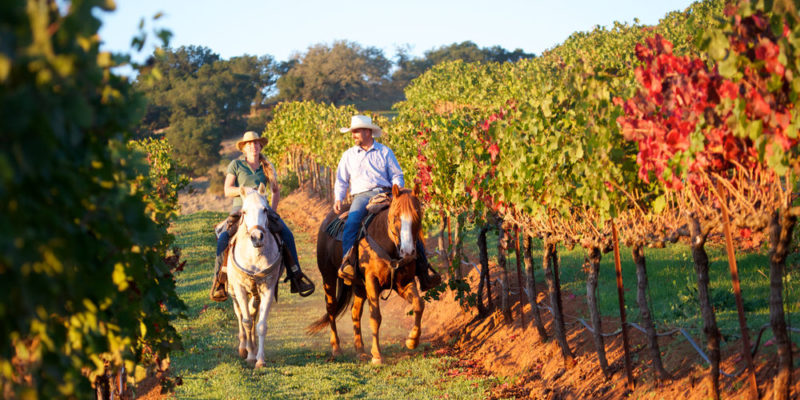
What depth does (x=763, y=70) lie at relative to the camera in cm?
459

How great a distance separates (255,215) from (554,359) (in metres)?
4.13

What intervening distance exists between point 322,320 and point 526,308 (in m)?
3.15

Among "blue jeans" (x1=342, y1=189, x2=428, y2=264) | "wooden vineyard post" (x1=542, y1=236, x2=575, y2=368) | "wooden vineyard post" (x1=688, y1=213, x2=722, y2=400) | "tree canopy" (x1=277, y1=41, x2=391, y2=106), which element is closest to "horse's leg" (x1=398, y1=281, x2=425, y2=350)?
"blue jeans" (x1=342, y1=189, x2=428, y2=264)

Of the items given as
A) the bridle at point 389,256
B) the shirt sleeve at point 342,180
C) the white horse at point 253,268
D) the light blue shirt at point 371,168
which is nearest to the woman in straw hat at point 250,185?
the white horse at point 253,268

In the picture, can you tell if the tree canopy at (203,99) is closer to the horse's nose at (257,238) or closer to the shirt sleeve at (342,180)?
the shirt sleeve at (342,180)

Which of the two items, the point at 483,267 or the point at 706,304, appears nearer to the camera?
the point at 706,304

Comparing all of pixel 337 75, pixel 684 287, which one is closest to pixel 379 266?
pixel 684 287

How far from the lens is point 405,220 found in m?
8.71

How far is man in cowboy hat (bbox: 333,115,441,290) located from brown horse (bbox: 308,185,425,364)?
1.04 feet

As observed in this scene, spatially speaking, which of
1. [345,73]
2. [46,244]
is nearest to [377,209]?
[46,244]

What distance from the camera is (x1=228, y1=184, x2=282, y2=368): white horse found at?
8992mm

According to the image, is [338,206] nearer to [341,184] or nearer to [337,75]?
[341,184]

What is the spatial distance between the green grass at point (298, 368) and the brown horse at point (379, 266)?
429 millimetres

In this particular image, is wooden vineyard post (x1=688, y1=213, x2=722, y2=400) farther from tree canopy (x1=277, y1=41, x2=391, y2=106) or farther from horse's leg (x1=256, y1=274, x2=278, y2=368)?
tree canopy (x1=277, y1=41, x2=391, y2=106)
